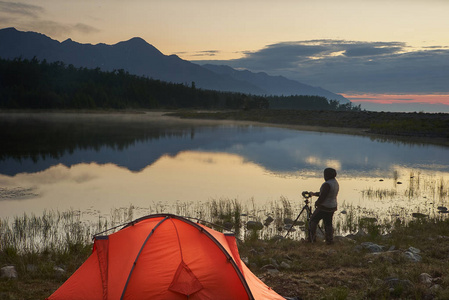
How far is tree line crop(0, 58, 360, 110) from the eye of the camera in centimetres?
11894

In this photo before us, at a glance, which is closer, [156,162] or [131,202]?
[131,202]

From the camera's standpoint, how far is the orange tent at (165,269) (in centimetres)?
712

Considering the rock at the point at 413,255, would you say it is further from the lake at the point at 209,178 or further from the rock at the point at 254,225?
the rock at the point at 254,225

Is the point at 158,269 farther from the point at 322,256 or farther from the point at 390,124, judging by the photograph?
the point at 390,124

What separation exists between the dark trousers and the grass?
0.29 meters

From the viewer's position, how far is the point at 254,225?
44.7 feet

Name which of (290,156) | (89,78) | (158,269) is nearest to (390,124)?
(290,156)

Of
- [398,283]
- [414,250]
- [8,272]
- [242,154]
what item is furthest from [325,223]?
[242,154]

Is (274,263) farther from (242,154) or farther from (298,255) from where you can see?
(242,154)

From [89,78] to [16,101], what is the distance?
145 ft

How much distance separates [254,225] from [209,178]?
10786 mm

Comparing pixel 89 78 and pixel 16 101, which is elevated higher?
pixel 89 78

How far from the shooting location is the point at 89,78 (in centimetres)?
15775

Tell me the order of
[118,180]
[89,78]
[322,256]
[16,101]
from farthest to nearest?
1. [89,78]
2. [16,101]
3. [118,180]
4. [322,256]
